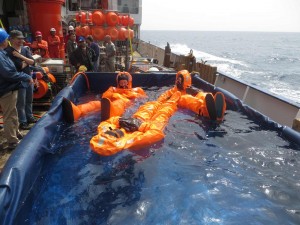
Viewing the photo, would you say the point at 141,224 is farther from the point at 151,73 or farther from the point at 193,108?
the point at 151,73

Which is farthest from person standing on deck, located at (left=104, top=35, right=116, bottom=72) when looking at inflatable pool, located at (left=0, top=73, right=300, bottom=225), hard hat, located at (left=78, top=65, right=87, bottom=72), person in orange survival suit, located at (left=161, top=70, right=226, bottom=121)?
inflatable pool, located at (left=0, top=73, right=300, bottom=225)

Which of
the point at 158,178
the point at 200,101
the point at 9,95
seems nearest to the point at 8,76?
the point at 9,95

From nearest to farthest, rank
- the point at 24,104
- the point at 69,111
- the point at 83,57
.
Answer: the point at 24,104 < the point at 69,111 < the point at 83,57

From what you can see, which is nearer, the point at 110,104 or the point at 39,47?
the point at 110,104

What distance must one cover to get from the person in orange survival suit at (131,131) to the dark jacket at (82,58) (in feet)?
9.91

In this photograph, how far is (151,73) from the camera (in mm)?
7117

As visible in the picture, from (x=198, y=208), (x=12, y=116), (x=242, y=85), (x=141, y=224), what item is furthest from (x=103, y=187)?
(x=242, y=85)

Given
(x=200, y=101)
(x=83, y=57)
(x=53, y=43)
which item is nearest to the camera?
(x=200, y=101)

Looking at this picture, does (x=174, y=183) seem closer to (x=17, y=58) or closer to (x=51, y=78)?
(x=17, y=58)

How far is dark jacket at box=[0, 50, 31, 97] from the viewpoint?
11.3ft

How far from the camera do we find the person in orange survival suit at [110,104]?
171 inches

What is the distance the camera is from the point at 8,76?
3.50 meters

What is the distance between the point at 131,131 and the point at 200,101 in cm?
182

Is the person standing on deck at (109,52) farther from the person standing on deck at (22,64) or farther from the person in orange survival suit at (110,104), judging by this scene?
the person standing on deck at (22,64)
